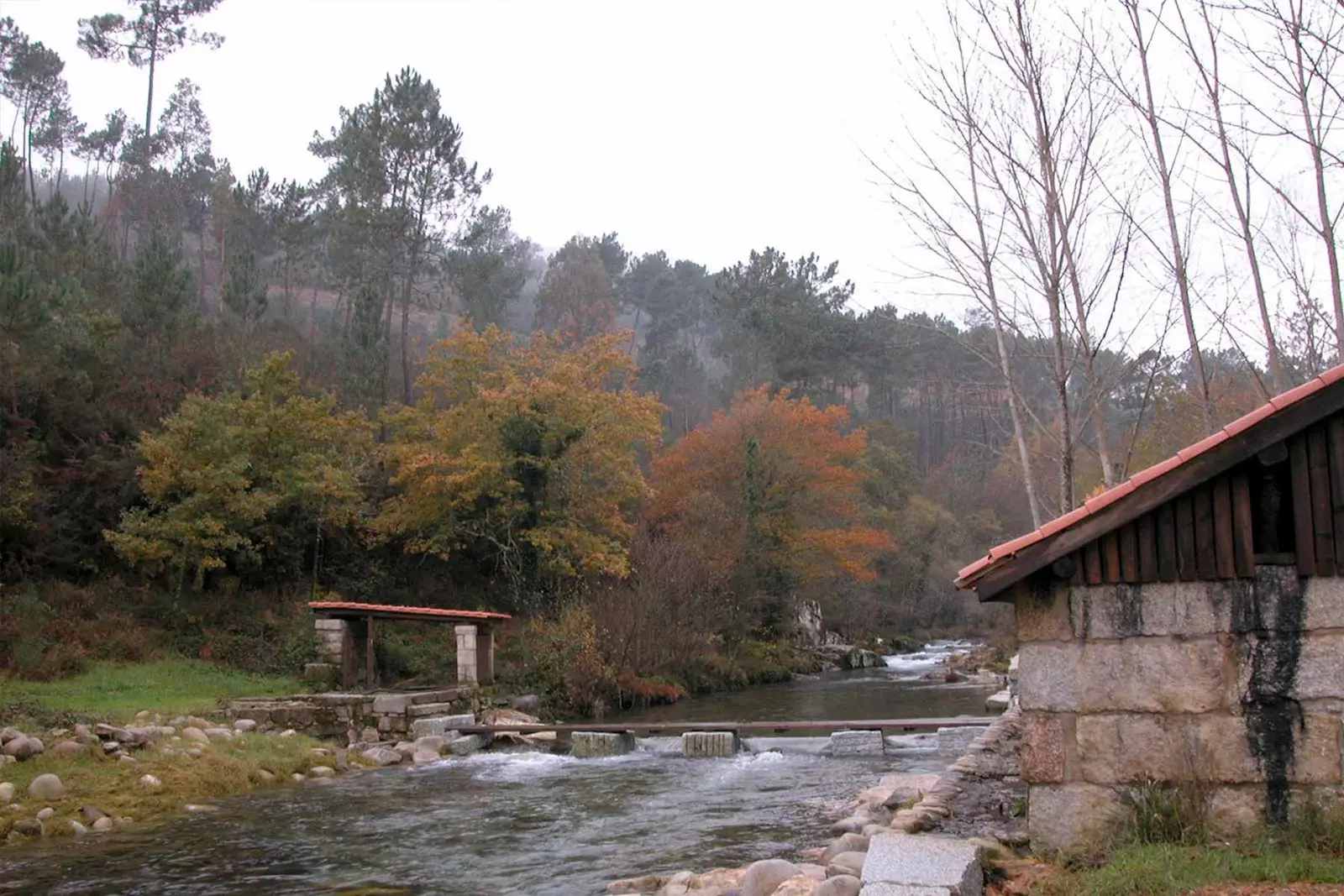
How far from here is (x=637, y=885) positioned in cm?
873

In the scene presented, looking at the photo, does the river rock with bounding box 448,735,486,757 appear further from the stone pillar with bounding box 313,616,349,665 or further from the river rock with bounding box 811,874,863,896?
the river rock with bounding box 811,874,863,896

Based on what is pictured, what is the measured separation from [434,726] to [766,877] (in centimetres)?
1194

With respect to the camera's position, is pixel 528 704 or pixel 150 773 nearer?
pixel 150 773

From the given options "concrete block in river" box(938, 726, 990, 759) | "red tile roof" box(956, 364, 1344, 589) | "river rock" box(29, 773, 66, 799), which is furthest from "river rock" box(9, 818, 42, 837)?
"concrete block in river" box(938, 726, 990, 759)

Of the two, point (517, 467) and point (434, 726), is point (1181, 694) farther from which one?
point (517, 467)

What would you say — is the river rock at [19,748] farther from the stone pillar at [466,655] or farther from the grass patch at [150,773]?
the stone pillar at [466,655]

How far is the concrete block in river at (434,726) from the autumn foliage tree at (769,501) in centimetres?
1439

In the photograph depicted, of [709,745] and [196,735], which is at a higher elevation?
[196,735]

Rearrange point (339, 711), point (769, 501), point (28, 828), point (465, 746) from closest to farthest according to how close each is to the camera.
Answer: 1. point (28, 828)
2. point (465, 746)
3. point (339, 711)
4. point (769, 501)

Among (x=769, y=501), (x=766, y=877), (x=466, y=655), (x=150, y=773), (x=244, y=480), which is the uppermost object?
(x=244, y=480)

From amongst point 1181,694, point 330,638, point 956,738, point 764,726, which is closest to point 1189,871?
point 1181,694

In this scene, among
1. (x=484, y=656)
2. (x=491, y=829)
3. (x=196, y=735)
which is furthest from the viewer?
(x=484, y=656)

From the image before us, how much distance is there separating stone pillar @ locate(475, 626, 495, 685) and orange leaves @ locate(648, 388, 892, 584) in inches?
436

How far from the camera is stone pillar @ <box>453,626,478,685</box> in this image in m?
21.6
